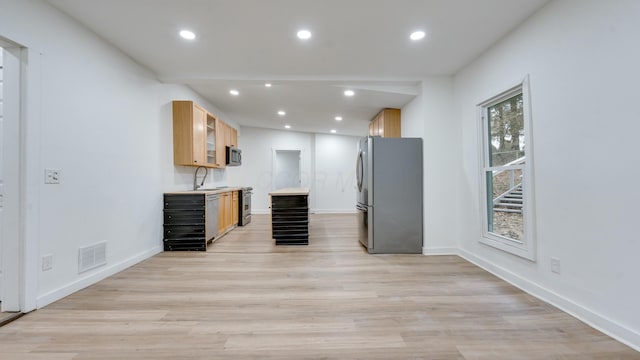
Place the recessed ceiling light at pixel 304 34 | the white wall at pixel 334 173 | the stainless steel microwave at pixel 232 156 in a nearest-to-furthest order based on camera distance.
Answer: the recessed ceiling light at pixel 304 34, the stainless steel microwave at pixel 232 156, the white wall at pixel 334 173

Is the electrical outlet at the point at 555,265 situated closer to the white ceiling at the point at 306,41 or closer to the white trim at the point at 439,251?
the white trim at the point at 439,251

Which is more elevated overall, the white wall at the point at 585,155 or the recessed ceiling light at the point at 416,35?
the recessed ceiling light at the point at 416,35

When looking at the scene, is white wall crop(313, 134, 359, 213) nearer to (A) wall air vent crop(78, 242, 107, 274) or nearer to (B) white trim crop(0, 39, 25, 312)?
(A) wall air vent crop(78, 242, 107, 274)

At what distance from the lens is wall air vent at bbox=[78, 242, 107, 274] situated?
2445mm

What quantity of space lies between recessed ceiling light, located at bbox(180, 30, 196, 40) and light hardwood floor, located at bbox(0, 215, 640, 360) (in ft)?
8.28

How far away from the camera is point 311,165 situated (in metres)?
7.96

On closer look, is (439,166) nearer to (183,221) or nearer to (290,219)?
(290,219)

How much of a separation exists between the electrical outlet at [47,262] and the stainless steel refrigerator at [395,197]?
3325 mm

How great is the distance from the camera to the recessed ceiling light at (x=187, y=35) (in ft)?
8.48

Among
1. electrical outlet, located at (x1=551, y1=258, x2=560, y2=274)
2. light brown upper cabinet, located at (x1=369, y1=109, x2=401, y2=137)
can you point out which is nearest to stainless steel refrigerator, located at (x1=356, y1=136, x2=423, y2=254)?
light brown upper cabinet, located at (x1=369, y1=109, x2=401, y2=137)

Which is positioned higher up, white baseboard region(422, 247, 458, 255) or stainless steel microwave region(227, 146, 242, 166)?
stainless steel microwave region(227, 146, 242, 166)

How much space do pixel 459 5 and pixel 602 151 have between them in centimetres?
154

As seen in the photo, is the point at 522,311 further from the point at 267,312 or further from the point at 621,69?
the point at 267,312

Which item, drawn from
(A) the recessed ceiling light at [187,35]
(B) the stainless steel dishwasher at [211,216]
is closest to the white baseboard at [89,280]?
(B) the stainless steel dishwasher at [211,216]
